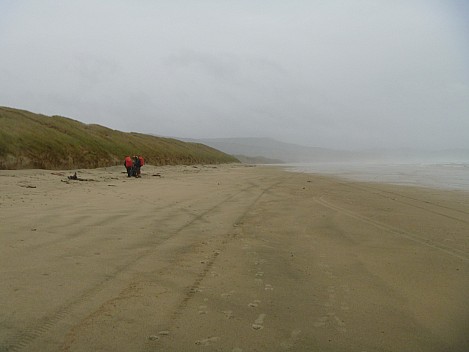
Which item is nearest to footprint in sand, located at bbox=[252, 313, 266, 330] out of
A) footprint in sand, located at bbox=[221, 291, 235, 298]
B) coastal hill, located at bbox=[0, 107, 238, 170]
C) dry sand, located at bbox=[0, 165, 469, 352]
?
dry sand, located at bbox=[0, 165, 469, 352]

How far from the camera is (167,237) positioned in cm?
450

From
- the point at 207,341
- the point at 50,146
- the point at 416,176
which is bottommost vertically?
the point at 207,341

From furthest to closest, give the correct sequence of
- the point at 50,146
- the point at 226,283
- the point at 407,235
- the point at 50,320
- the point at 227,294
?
the point at 50,146, the point at 407,235, the point at 226,283, the point at 227,294, the point at 50,320

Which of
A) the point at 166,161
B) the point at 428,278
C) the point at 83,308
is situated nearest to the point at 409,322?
the point at 428,278

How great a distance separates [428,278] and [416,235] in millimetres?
1906

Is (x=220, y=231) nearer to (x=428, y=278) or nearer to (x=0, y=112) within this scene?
(x=428, y=278)

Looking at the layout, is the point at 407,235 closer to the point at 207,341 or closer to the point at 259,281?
the point at 259,281

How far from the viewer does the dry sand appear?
221 cm

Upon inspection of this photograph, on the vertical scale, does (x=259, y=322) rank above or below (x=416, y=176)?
below

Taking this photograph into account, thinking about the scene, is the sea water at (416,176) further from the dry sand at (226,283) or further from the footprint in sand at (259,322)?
the footprint in sand at (259,322)

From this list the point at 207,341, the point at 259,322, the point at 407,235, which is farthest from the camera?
the point at 407,235

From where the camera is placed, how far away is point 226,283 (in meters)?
3.05

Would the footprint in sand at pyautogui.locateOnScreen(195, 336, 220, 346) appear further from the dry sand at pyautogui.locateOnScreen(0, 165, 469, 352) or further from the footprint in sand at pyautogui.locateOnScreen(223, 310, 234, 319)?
the footprint in sand at pyautogui.locateOnScreen(223, 310, 234, 319)

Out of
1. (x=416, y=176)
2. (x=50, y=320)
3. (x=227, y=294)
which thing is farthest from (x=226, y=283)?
(x=416, y=176)
